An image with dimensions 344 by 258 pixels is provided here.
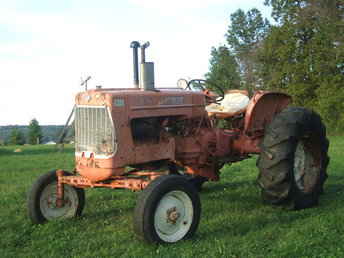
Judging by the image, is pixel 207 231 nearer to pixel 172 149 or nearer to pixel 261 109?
pixel 172 149

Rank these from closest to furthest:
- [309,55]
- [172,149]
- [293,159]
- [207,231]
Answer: [207,231] → [172,149] → [293,159] → [309,55]

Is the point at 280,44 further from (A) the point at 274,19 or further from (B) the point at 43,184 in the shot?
(B) the point at 43,184

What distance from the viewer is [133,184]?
520cm

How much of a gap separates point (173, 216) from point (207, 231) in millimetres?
575

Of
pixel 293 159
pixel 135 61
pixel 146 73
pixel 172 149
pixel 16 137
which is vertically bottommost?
pixel 16 137

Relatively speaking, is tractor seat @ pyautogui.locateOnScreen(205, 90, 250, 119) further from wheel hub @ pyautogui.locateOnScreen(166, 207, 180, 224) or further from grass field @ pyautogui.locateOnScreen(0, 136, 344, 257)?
wheel hub @ pyautogui.locateOnScreen(166, 207, 180, 224)

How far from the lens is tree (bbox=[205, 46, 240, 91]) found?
48969 millimetres

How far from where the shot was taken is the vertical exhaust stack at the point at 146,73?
18.4 feet

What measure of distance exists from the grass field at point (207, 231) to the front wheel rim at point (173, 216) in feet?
0.51

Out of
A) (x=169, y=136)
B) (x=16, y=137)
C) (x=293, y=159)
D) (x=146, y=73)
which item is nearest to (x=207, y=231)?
(x=169, y=136)

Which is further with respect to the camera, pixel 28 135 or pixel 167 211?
pixel 28 135

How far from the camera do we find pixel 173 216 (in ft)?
16.4

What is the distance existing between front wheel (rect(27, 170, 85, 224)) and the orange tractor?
1cm

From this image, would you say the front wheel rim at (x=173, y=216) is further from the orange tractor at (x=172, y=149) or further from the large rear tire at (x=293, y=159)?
the large rear tire at (x=293, y=159)
